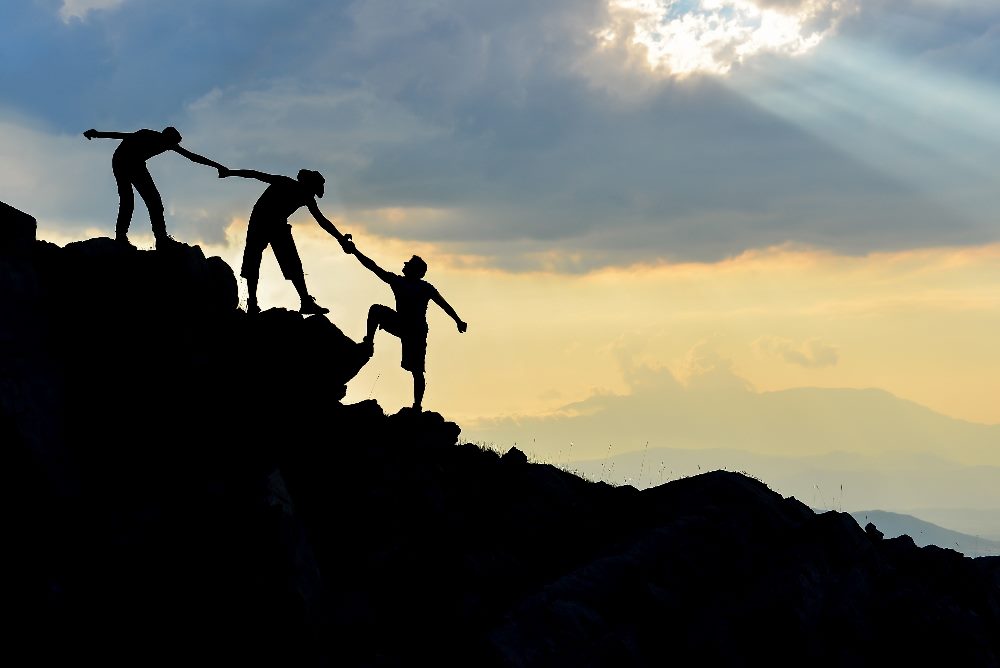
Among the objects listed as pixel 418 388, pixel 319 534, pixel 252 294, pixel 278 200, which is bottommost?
pixel 319 534

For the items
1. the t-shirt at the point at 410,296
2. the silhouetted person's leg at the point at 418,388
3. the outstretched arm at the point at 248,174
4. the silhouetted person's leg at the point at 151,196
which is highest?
the outstretched arm at the point at 248,174

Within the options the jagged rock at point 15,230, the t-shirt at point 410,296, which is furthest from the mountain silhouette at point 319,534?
the t-shirt at point 410,296

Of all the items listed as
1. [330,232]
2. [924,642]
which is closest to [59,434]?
[330,232]

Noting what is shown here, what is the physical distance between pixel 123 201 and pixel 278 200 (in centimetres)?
303

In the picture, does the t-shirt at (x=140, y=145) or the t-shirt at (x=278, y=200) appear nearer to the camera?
the t-shirt at (x=140, y=145)

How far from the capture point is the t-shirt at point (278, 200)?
20.5 metres

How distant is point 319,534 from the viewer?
17.0 m

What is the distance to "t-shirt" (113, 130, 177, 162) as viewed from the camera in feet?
62.7

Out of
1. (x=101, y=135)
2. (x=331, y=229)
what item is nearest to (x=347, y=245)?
(x=331, y=229)

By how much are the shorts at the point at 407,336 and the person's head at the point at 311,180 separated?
2.90 meters

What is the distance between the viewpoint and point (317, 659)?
13.6 m

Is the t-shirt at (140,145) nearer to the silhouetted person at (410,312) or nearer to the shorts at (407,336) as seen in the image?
the silhouetted person at (410,312)

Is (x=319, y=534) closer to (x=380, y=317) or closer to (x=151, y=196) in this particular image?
(x=380, y=317)

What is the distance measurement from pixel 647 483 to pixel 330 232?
9024 millimetres
